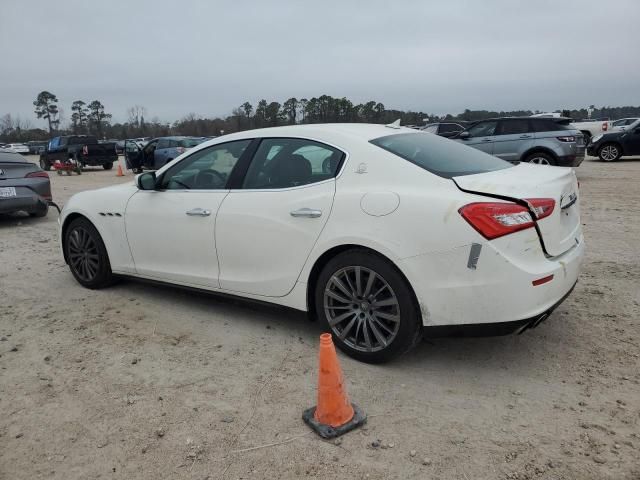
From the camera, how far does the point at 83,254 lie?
202 inches

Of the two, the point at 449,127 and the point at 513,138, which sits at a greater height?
the point at 449,127

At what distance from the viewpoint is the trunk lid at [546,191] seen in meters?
2.97

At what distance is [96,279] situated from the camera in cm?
505

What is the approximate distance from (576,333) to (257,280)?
7.79 ft

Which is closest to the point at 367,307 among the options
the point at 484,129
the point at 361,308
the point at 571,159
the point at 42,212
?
the point at 361,308

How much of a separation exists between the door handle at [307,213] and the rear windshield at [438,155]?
2.03ft

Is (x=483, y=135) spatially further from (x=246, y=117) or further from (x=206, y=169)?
(x=246, y=117)

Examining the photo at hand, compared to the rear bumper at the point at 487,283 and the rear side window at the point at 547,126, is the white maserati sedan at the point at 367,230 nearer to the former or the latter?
the rear bumper at the point at 487,283

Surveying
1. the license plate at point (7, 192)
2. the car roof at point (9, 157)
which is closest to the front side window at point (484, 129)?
the car roof at point (9, 157)

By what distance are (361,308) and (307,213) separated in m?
0.73

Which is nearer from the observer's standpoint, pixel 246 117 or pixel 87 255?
pixel 87 255

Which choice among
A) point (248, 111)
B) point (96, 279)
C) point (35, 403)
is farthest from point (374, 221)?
point (248, 111)

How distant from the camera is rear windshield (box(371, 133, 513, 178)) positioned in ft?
10.9

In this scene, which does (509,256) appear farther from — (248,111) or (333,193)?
(248,111)
